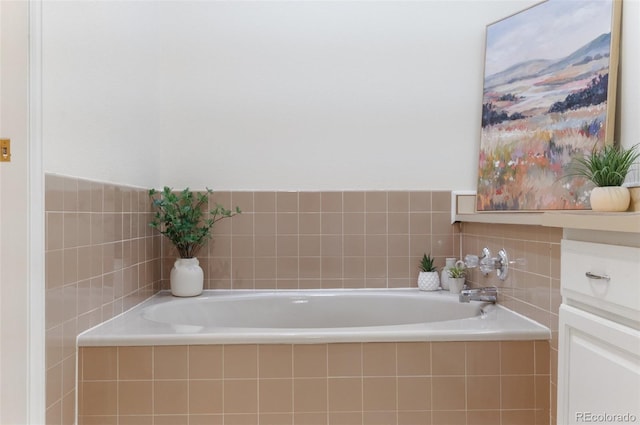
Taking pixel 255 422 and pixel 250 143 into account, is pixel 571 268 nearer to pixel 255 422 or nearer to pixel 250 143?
pixel 255 422

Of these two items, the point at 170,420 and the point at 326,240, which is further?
the point at 326,240

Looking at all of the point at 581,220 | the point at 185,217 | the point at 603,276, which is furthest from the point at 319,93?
the point at 603,276

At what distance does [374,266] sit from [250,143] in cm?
100

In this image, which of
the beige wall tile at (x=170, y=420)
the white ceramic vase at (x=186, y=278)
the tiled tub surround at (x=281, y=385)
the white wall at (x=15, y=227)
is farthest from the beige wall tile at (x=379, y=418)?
the white ceramic vase at (x=186, y=278)

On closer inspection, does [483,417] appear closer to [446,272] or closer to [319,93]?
[446,272]

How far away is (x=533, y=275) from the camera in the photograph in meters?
1.79

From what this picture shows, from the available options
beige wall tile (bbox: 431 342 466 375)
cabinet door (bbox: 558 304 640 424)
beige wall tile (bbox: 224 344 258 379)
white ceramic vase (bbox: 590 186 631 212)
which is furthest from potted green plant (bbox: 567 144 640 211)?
beige wall tile (bbox: 224 344 258 379)

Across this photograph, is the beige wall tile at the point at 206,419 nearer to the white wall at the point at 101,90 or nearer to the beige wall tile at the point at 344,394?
the beige wall tile at the point at 344,394

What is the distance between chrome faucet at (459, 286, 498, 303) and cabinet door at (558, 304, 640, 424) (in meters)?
0.81

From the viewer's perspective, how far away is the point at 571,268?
1.20 metres

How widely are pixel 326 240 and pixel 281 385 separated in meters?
1.10

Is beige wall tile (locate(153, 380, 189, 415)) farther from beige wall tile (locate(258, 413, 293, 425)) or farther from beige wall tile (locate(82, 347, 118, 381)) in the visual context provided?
beige wall tile (locate(258, 413, 293, 425))

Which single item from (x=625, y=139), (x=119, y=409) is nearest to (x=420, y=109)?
(x=625, y=139)

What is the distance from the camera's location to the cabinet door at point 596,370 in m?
0.98
